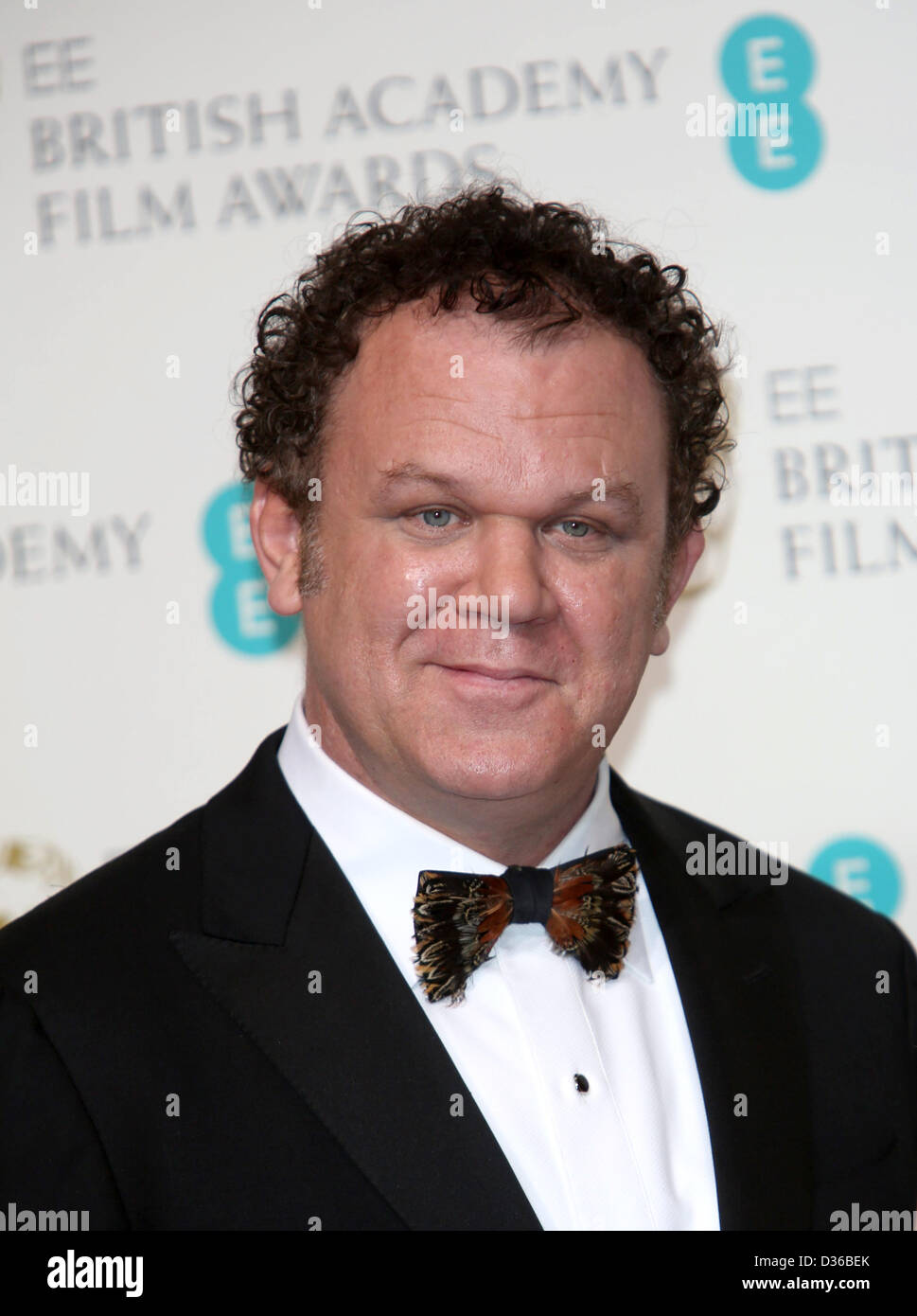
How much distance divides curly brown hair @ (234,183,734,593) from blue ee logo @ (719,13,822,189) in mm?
525

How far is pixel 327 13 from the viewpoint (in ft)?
8.46

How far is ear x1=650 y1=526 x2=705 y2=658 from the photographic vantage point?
2.04 meters

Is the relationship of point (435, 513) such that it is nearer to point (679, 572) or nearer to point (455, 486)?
point (455, 486)

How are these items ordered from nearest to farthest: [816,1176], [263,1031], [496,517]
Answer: [263,1031]
[496,517]
[816,1176]

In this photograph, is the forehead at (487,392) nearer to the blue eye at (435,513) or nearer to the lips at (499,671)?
the blue eye at (435,513)

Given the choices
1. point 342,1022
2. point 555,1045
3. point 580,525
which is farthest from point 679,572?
point 342,1022

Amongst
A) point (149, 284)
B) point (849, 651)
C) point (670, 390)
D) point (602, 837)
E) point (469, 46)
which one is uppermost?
point (469, 46)

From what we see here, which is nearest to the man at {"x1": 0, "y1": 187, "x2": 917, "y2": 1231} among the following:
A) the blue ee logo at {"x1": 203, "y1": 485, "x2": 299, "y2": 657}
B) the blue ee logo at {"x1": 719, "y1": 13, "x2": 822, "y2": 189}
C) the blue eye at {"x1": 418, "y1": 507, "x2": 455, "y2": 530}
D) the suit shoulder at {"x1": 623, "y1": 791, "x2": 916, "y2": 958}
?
the blue eye at {"x1": 418, "y1": 507, "x2": 455, "y2": 530}

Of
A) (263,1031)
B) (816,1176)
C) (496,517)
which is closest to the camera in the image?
(263,1031)

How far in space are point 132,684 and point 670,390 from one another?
3.58 feet

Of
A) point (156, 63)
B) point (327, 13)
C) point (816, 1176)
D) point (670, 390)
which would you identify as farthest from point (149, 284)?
point (816, 1176)

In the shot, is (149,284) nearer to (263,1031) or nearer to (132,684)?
(132,684)

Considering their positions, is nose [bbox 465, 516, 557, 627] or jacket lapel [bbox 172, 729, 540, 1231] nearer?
jacket lapel [bbox 172, 729, 540, 1231]

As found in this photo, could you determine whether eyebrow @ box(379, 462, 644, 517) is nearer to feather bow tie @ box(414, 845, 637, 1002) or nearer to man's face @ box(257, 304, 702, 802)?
man's face @ box(257, 304, 702, 802)
